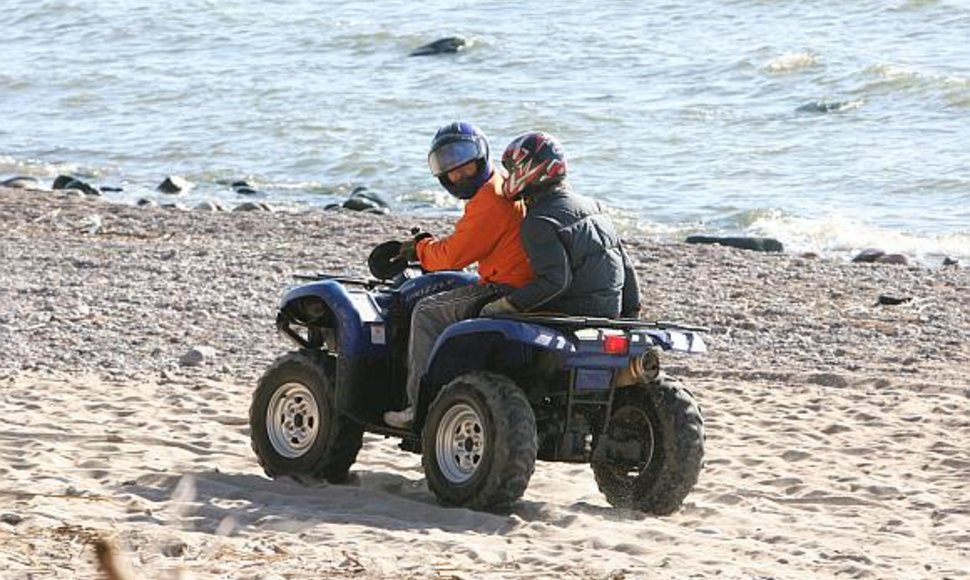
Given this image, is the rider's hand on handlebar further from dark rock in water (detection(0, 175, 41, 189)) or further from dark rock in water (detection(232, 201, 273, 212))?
dark rock in water (detection(0, 175, 41, 189))

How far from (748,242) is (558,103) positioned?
11545 mm

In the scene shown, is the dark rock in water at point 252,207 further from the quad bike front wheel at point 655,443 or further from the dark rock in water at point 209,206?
the quad bike front wheel at point 655,443

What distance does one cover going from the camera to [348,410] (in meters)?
9.52

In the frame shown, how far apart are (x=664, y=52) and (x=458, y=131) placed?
2628 cm

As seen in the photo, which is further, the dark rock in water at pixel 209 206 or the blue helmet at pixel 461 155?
the dark rock in water at pixel 209 206

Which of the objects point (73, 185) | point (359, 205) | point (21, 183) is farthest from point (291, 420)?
point (73, 185)

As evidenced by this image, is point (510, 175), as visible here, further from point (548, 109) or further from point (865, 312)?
point (548, 109)

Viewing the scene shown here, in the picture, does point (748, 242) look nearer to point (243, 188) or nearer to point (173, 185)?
point (243, 188)

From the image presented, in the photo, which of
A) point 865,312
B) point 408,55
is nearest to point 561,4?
point 408,55

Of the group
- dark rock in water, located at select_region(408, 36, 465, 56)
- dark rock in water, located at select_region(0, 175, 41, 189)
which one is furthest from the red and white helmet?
dark rock in water, located at select_region(408, 36, 465, 56)

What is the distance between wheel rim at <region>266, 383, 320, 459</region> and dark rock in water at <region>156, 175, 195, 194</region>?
14743 millimetres

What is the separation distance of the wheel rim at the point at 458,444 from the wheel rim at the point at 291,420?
2.97ft

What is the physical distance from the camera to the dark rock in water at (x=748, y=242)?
19.6 metres

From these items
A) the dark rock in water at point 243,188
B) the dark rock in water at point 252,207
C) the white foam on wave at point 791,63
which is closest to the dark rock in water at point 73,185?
the dark rock in water at point 243,188
